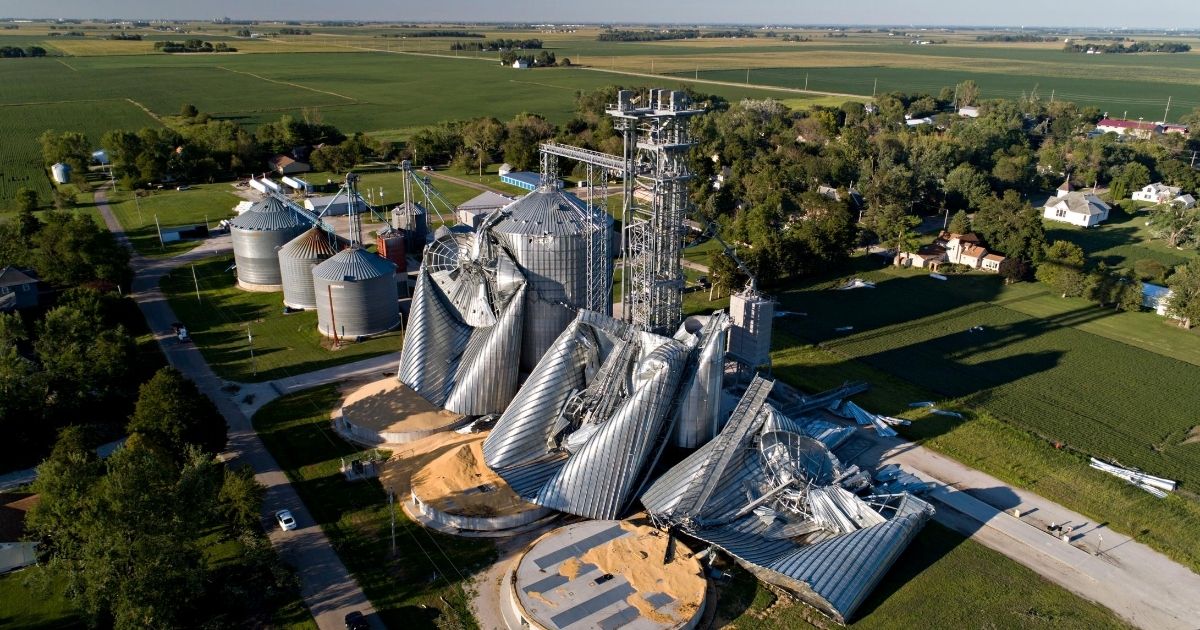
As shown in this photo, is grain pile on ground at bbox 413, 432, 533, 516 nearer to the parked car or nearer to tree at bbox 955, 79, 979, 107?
the parked car

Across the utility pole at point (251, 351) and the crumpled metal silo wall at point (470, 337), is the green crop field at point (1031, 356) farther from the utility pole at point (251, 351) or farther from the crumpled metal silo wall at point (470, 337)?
the utility pole at point (251, 351)

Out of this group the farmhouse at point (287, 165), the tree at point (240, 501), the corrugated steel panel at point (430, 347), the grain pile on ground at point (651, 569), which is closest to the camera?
the grain pile on ground at point (651, 569)

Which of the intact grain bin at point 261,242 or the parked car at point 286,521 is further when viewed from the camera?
the intact grain bin at point 261,242

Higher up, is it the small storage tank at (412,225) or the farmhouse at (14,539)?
the small storage tank at (412,225)

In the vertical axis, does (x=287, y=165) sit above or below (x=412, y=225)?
above

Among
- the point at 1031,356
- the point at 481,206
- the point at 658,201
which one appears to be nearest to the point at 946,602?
the point at 658,201

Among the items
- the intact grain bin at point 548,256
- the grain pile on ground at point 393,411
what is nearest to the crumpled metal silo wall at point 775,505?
the intact grain bin at point 548,256

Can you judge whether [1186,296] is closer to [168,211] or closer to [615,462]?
[615,462]

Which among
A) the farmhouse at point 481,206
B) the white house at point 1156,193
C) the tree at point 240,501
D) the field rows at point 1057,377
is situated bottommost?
the field rows at point 1057,377
